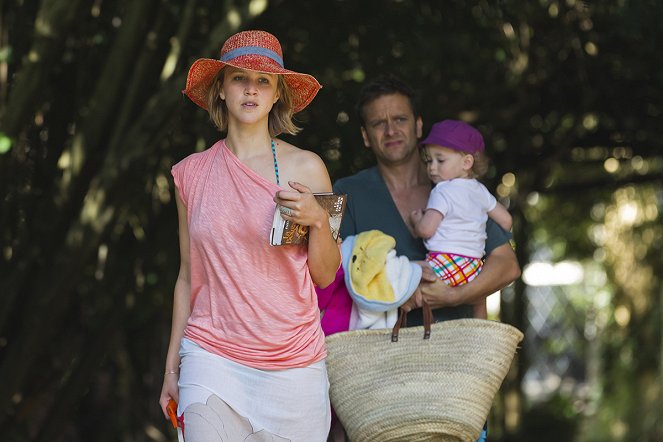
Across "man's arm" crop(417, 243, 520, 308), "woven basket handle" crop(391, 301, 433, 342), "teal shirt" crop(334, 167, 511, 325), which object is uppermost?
"teal shirt" crop(334, 167, 511, 325)

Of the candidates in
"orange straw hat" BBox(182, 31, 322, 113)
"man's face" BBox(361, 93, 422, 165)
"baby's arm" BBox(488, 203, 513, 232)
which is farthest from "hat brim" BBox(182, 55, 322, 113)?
"baby's arm" BBox(488, 203, 513, 232)

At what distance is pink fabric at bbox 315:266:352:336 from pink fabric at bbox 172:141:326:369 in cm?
73

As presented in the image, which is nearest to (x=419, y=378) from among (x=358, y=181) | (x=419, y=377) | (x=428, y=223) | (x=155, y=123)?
(x=419, y=377)

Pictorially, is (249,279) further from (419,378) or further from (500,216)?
(500,216)

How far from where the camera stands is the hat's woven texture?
156 inches

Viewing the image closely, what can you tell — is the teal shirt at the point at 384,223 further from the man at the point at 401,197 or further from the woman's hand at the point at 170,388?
the woman's hand at the point at 170,388

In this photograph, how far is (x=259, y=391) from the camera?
3.52 metres

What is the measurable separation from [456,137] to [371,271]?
2.13 ft

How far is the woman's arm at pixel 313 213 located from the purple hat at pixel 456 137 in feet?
2.85

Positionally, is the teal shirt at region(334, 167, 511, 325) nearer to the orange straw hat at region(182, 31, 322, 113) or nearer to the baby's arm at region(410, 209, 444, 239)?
the baby's arm at region(410, 209, 444, 239)

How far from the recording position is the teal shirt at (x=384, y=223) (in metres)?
4.49

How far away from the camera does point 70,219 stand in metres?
6.83

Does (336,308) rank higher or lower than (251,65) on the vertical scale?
lower

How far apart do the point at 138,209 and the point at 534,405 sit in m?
8.42
